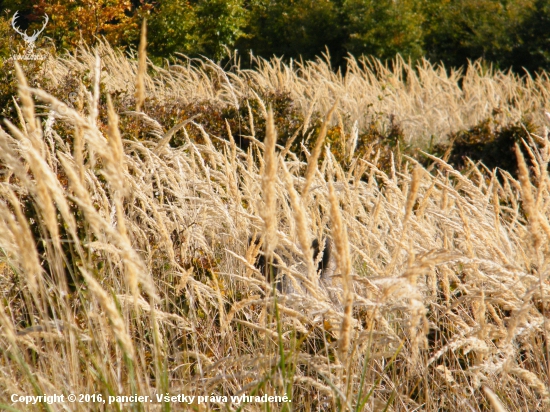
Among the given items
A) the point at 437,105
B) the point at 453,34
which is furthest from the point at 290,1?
the point at 437,105

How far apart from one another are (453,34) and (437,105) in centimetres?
667

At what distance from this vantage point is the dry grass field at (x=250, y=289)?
3.87 ft

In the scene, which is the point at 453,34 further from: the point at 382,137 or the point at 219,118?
the point at 219,118

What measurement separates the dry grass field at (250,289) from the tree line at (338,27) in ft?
23.5

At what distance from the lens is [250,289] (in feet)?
8.09

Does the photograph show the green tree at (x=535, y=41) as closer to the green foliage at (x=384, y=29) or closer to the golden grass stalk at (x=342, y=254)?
the green foliage at (x=384, y=29)

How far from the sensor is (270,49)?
46.8 ft

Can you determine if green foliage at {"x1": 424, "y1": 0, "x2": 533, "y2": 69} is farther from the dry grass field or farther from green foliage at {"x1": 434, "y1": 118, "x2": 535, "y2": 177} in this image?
the dry grass field

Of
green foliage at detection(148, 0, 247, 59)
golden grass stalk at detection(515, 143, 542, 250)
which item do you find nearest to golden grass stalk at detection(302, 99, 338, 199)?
golden grass stalk at detection(515, 143, 542, 250)

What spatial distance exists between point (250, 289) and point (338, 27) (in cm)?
1121

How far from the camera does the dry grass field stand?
3.87 feet

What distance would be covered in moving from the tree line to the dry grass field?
23.5ft

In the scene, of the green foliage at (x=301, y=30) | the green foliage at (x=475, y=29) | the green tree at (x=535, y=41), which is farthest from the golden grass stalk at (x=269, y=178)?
the green foliage at (x=301, y=30)

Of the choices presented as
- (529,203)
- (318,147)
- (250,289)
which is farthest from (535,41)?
(318,147)
